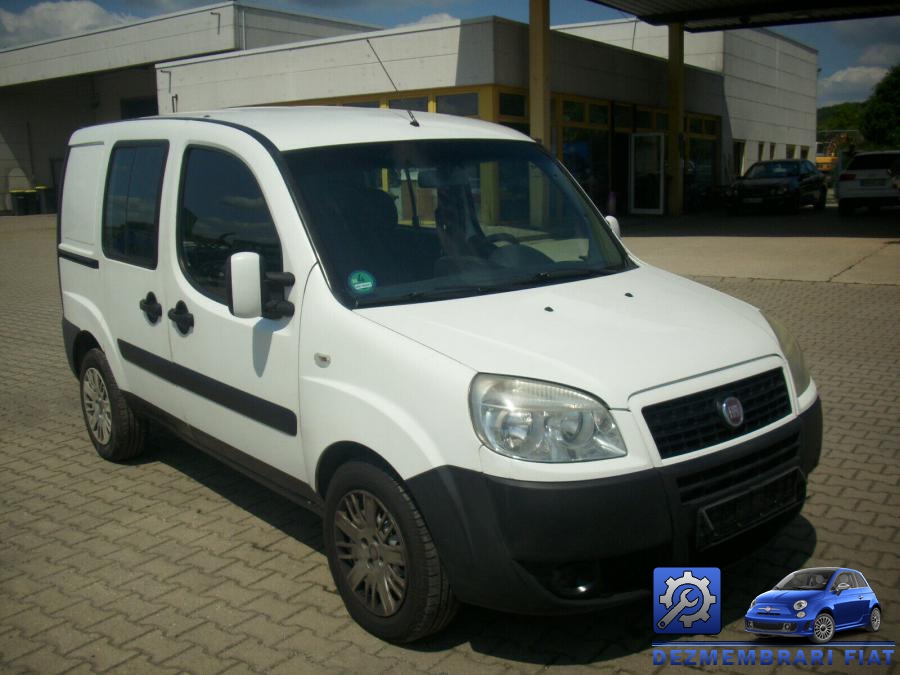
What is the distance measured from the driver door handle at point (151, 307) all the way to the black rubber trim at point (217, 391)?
0.69 ft

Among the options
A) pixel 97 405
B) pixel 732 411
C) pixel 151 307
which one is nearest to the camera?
pixel 732 411

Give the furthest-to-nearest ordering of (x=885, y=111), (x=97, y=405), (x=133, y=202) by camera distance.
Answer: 1. (x=885, y=111)
2. (x=97, y=405)
3. (x=133, y=202)

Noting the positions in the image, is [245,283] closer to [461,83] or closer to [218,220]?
[218,220]

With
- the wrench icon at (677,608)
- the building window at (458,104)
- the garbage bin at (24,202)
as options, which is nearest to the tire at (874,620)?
the wrench icon at (677,608)

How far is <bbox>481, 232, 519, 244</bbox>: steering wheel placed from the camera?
412 centimetres

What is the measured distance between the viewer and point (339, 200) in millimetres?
3842

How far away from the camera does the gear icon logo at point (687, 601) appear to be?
3133 mm

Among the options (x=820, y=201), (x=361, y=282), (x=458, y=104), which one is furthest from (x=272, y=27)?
(x=361, y=282)

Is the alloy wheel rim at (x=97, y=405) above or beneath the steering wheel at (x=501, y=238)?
beneath

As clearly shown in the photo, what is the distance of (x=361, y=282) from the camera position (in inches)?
142

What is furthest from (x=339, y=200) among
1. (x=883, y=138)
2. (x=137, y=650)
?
(x=883, y=138)

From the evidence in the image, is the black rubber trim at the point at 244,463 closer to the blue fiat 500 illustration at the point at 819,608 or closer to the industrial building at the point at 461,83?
the blue fiat 500 illustration at the point at 819,608

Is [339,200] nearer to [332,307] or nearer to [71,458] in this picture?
[332,307]

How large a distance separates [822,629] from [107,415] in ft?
13.8
